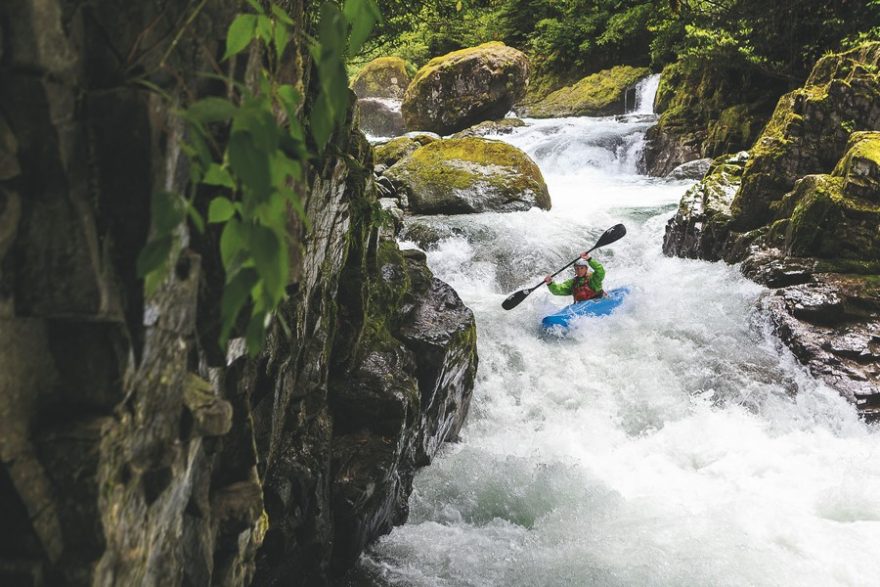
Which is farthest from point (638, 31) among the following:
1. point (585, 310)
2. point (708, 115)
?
point (585, 310)

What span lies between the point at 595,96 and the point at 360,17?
19707mm

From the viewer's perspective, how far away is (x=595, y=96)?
19359 millimetres

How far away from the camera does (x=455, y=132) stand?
1848 centimetres

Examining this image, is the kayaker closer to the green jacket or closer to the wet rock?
the green jacket

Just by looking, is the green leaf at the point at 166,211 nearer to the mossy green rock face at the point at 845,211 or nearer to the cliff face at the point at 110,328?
the cliff face at the point at 110,328

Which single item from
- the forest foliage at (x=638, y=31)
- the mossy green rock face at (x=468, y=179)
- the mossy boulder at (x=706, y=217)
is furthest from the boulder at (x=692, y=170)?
the mossy green rock face at (x=468, y=179)

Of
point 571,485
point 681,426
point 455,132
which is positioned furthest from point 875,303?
point 455,132

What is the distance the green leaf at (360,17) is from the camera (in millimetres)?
1070

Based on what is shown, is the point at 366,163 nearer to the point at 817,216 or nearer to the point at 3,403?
the point at 3,403

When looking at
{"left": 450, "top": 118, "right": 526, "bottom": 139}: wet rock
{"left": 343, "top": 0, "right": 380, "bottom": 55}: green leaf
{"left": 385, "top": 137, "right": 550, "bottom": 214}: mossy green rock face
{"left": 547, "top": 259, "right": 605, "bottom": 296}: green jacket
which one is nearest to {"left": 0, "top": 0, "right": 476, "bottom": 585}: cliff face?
{"left": 343, "top": 0, "right": 380, "bottom": 55}: green leaf

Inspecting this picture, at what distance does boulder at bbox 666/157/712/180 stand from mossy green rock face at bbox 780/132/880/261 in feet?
19.4

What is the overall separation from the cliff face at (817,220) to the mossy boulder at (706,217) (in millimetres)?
15

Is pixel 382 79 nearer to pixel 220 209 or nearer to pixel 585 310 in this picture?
pixel 585 310

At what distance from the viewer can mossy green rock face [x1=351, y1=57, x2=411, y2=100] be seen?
80.1ft
